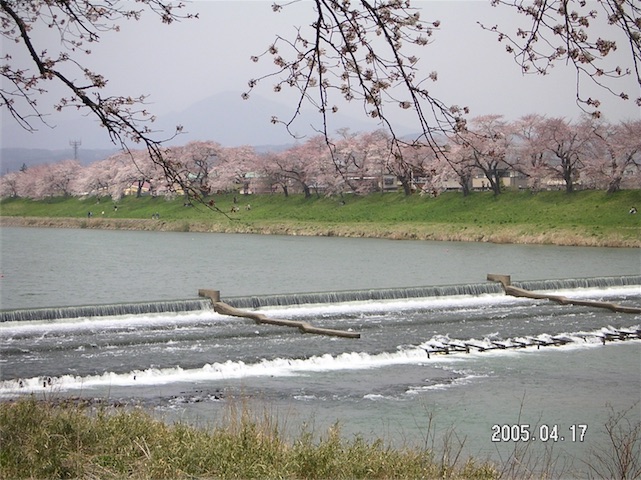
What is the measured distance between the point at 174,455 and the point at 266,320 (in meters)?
9.08

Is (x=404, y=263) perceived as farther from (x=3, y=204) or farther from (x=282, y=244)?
(x=3, y=204)

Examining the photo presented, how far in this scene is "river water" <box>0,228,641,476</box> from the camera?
354 inches

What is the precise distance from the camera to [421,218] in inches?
1784

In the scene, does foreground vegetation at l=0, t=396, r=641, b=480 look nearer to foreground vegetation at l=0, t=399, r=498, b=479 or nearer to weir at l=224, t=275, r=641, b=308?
foreground vegetation at l=0, t=399, r=498, b=479

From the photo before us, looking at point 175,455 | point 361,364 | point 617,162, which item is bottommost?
point 361,364

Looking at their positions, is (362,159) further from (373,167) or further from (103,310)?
(103,310)

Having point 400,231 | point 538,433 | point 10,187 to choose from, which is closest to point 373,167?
point 400,231

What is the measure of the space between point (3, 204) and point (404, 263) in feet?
180

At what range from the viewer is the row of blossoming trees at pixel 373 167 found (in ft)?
146

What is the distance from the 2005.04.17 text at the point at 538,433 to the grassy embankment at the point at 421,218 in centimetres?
2670

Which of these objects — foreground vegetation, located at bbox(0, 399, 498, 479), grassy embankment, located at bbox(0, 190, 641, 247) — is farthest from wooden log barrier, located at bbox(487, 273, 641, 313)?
grassy embankment, located at bbox(0, 190, 641, 247)

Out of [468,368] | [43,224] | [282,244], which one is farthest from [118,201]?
[468,368]

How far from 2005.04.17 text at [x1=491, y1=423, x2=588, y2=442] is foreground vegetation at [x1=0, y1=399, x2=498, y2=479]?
110 inches

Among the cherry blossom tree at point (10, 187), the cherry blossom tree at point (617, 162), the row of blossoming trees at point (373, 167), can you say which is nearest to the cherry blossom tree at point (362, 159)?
the row of blossoming trees at point (373, 167)
